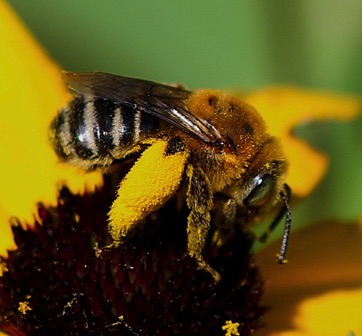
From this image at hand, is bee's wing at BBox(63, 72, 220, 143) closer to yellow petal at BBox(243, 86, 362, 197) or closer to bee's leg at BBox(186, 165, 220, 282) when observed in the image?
bee's leg at BBox(186, 165, 220, 282)

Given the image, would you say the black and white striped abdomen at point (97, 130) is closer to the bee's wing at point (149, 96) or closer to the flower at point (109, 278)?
the bee's wing at point (149, 96)

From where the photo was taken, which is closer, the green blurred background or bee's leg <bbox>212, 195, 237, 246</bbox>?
bee's leg <bbox>212, 195, 237, 246</bbox>

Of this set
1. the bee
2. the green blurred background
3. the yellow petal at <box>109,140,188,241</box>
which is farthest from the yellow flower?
the green blurred background

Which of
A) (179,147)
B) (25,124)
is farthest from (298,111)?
(179,147)

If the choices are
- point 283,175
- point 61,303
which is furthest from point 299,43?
point 61,303

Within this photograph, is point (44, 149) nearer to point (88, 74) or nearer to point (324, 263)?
point (88, 74)
